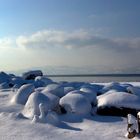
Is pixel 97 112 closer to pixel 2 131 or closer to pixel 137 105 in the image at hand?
pixel 137 105

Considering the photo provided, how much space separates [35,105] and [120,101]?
204cm

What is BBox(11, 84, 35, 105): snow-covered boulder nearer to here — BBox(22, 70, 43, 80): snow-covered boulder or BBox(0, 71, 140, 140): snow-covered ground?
BBox(0, 71, 140, 140): snow-covered ground

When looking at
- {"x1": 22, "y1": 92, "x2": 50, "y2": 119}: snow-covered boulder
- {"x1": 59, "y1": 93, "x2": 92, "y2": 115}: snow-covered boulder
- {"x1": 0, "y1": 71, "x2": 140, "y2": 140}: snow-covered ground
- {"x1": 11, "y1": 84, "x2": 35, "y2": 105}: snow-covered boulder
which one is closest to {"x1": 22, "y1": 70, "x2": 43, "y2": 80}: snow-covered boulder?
{"x1": 11, "y1": 84, "x2": 35, "y2": 105}: snow-covered boulder

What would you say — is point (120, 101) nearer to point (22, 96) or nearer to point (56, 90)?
point (56, 90)

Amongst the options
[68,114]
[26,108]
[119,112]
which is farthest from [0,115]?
[119,112]

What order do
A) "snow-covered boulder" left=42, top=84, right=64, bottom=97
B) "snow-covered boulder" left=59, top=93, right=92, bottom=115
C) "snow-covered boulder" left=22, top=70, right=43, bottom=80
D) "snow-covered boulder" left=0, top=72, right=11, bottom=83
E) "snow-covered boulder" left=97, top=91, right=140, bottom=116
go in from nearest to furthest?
"snow-covered boulder" left=97, top=91, right=140, bottom=116 → "snow-covered boulder" left=59, top=93, right=92, bottom=115 → "snow-covered boulder" left=42, top=84, right=64, bottom=97 → "snow-covered boulder" left=0, top=72, right=11, bottom=83 → "snow-covered boulder" left=22, top=70, right=43, bottom=80

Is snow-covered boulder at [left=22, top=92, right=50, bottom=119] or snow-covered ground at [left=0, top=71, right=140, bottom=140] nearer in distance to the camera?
snow-covered ground at [left=0, top=71, right=140, bottom=140]

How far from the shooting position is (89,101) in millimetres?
8953

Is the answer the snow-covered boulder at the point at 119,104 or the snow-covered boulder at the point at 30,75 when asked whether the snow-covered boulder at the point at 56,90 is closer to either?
the snow-covered boulder at the point at 119,104

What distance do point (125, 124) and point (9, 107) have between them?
3.44m

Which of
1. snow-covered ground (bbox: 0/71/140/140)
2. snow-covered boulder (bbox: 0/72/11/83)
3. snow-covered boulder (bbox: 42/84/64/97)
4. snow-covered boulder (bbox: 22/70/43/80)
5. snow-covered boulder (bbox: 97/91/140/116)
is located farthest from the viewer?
snow-covered boulder (bbox: 22/70/43/80)

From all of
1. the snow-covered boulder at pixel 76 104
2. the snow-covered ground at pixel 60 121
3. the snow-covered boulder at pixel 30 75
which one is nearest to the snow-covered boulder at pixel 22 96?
the snow-covered ground at pixel 60 121

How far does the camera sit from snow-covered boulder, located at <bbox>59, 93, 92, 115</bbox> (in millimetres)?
8461

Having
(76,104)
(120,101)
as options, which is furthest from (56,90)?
(120,101)
